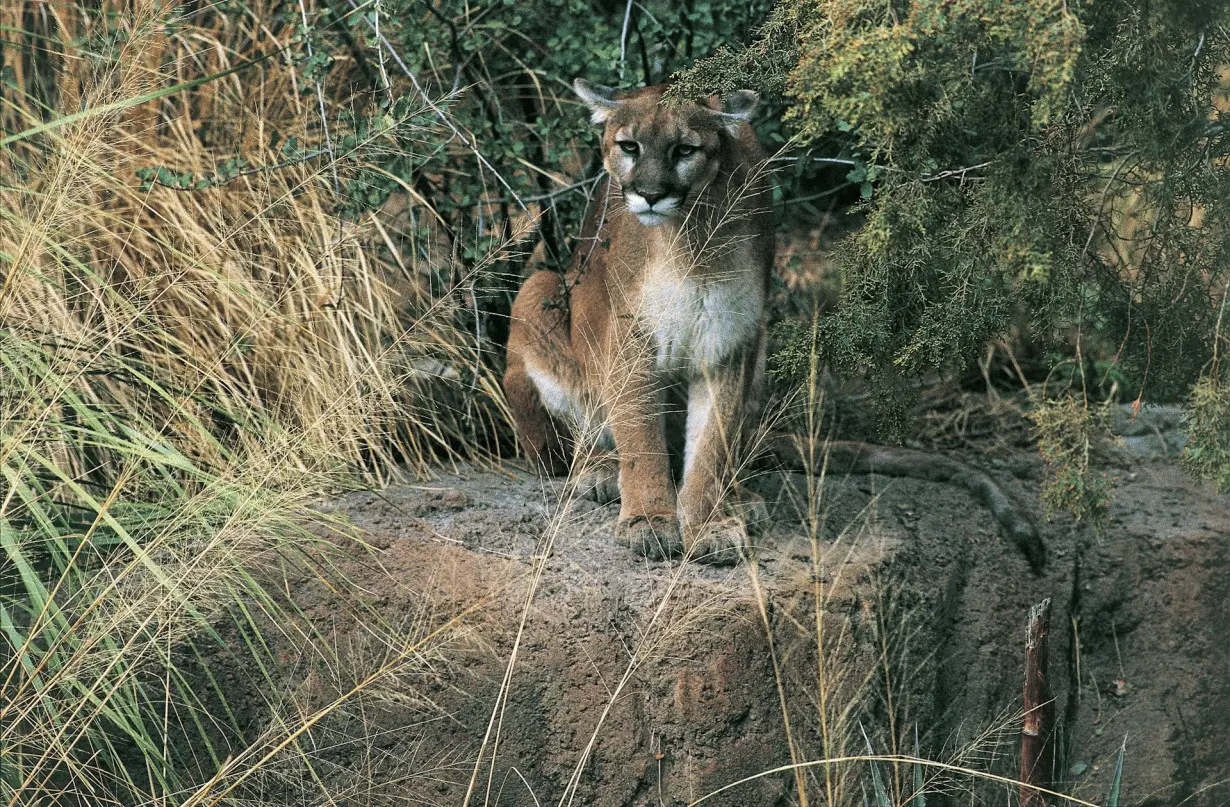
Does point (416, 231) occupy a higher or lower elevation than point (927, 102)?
lower

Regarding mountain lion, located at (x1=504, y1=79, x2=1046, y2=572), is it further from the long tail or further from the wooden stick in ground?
the wooden stick in ground

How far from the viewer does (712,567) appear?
3930 millimetres

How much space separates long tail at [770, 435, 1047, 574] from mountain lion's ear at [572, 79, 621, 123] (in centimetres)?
129

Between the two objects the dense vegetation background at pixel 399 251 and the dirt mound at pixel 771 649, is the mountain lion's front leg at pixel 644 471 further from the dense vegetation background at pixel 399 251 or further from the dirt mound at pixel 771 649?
the dense vegetation background at pixel 399 251

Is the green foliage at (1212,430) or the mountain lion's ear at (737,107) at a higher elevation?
the mountain lion's ear at (737,107)

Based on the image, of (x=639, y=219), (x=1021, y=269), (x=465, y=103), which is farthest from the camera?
(x=465, y=103)

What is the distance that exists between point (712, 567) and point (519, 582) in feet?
1.94

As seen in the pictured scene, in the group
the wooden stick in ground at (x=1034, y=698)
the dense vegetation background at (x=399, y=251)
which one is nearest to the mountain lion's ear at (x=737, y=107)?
the dense vegetation background at (x=399, y=251)

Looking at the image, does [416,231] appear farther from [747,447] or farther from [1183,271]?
[1183,271]

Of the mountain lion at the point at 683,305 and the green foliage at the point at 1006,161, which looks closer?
the green foliage at the point at 1006,161

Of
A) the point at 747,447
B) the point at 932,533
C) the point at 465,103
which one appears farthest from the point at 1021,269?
the point at 465,103

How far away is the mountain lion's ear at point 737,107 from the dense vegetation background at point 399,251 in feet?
0.59

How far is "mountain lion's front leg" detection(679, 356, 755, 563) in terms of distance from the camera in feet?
13.5

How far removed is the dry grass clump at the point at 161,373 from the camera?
302cm
